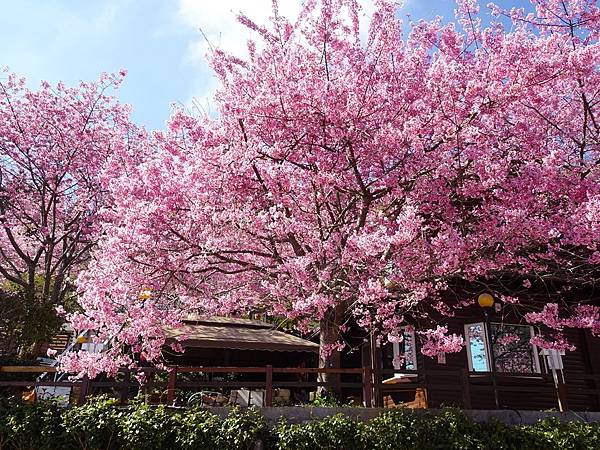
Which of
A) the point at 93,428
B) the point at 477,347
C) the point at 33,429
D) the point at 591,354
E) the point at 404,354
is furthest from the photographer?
the point at 404,354

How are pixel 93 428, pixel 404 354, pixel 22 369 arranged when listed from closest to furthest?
pixel 93 428 < pixel 22 369 < pixel 404 354

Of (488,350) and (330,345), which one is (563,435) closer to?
(488,350)

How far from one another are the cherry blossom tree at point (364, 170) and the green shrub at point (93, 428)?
3.08ft

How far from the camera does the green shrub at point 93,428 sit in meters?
7.26

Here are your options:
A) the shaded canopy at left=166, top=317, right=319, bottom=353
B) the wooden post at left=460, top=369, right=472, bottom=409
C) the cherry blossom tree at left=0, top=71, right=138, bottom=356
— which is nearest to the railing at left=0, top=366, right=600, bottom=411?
the wooden post at left=460, top=369, right=472, bottom=409

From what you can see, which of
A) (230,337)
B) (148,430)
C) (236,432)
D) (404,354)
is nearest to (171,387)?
(148,430)

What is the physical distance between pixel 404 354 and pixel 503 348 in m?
2.50

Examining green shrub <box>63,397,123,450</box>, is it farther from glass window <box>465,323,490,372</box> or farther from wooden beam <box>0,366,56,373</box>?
glass window <box>465,323,490,372</box>

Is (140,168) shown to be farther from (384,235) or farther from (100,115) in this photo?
(100,115)

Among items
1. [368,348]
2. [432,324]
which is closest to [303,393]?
[368,348]

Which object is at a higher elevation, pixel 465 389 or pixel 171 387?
pixel 465 389

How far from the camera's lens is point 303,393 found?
13.8 m

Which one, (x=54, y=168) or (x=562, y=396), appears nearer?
(x=562, y=396)

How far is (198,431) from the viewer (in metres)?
7.20
